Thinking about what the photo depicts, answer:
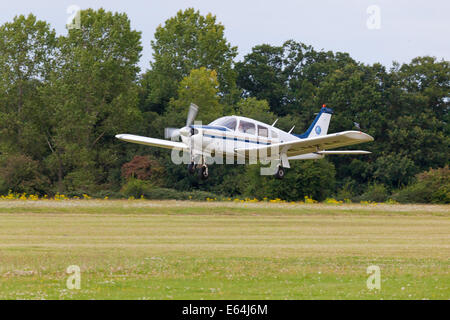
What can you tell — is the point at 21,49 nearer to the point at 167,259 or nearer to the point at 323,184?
the point at 323,184

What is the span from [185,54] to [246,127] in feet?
130

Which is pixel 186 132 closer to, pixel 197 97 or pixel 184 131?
pixel 184 131

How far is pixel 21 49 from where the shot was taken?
2435 inches

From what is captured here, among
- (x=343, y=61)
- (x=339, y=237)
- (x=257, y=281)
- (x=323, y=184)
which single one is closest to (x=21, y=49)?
(x=323, y=184)

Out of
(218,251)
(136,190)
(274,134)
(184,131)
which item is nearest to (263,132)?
(274,134)

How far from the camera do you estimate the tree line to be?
56469 millimetres

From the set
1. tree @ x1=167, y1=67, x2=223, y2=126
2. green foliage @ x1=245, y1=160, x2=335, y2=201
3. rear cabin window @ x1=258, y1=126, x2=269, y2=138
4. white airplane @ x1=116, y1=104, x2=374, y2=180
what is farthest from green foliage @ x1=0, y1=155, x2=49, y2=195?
rear cabin window @ x1=258, y1=126, x2=269, y2=138

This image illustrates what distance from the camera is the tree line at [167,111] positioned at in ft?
185

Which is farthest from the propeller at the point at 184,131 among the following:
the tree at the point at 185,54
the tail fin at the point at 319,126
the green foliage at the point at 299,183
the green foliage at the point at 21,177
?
the tree at the point at 185,54

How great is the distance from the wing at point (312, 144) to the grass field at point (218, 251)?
10.9 feet

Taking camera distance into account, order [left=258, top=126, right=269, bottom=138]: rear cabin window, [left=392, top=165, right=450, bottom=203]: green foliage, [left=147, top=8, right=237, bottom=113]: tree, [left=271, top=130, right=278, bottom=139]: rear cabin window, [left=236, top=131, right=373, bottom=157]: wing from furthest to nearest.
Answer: [left=147, top=8, right=237, bottom=113]: tree < [left=392, top=165, right=450, bottom=203]: green foliage < [left=271, top=130, right=278, bottom=139]: rear cabin window < [left=258, top=126, right=269, bottom=138]: rear cabin window < [left=236, top=131, right=373, bottom=157]: wing
